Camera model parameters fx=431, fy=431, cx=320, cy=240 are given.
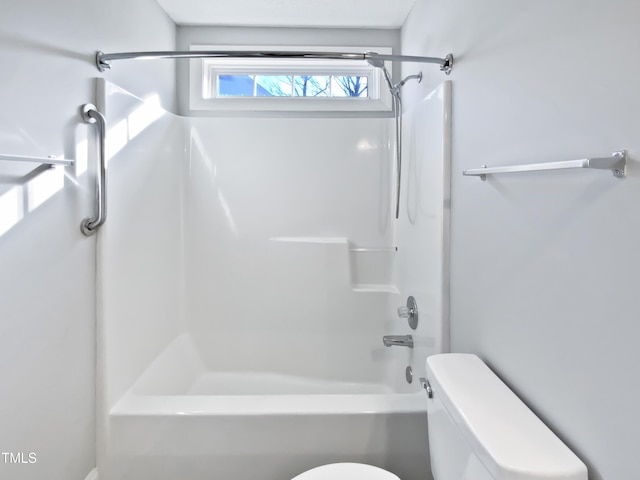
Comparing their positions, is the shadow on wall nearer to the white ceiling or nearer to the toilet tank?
the white ceiling

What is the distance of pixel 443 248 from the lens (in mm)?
1597

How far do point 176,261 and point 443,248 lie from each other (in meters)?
1.50

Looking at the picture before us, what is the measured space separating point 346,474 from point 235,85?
225 cm

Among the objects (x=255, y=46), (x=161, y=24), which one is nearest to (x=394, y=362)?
(x=255, y=46)

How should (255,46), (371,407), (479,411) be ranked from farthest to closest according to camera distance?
(255,46) < (371,407) < (479,411)

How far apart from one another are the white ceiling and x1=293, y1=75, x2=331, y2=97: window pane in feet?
0.98

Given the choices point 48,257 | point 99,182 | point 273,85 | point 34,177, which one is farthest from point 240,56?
point 273,85

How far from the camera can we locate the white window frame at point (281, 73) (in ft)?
8.52

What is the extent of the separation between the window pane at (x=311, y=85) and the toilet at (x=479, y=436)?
76.0 inches

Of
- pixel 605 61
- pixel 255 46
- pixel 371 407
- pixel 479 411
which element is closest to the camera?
pixel 605 61

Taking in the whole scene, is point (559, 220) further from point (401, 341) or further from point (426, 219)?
point (401, 341)

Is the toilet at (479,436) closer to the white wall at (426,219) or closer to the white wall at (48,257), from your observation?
the white wall at (426,219)

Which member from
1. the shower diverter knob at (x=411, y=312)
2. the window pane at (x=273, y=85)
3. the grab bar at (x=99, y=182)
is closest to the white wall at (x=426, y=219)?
the shower diverter knob at (x=411, y=312)

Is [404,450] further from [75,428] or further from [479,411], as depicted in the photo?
[75,428]
